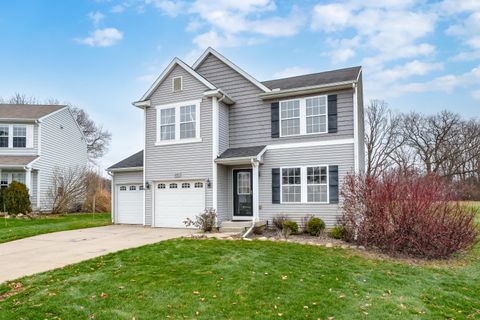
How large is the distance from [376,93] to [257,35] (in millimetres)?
28239

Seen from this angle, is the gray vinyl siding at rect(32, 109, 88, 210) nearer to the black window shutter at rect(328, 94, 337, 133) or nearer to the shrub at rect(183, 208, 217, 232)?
the shrub at rect(183, 208, 217, 232)

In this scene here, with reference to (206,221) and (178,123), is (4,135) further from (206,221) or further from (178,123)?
(206,221)

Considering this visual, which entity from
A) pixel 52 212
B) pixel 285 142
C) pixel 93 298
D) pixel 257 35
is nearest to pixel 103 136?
pixel 52 212

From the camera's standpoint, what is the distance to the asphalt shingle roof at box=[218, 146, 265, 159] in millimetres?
13875

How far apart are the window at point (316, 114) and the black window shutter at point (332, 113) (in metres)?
0.16

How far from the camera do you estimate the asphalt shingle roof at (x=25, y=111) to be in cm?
2259

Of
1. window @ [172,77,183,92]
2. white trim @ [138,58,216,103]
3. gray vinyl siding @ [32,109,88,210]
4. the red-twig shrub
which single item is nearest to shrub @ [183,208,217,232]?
white trim @ [138,58,216,103]

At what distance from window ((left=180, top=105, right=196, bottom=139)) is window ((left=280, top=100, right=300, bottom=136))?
12.2ft

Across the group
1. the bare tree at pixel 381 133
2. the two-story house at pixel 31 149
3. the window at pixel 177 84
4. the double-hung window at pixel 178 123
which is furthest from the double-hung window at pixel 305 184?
the bare tree at pixel 381 133

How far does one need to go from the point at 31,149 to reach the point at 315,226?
62.7 ft

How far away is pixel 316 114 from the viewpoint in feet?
45.2

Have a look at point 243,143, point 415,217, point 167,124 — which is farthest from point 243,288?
point 167,124

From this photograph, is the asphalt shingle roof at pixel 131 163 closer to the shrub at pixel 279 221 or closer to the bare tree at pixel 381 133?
the shrub at pixel 279 221

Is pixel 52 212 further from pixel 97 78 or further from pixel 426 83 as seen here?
pixel 426 83
